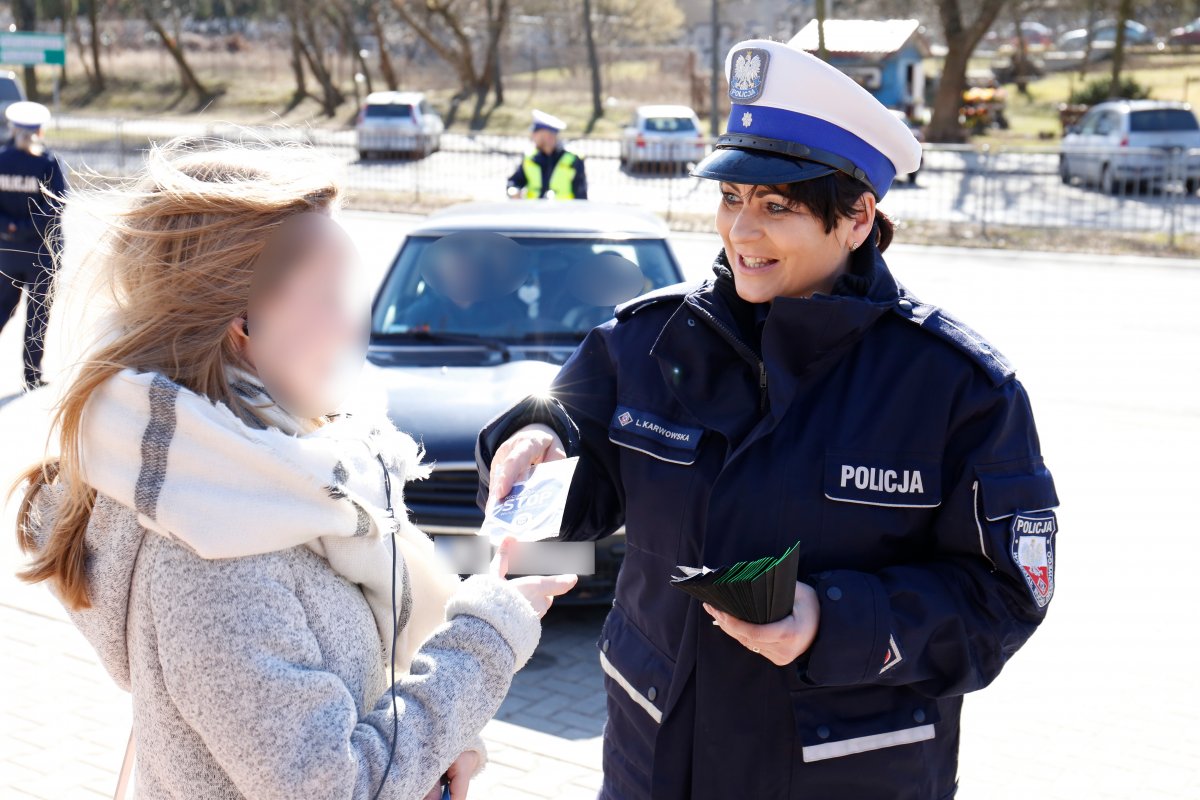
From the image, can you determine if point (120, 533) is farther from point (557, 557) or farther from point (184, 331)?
point (557, 557)

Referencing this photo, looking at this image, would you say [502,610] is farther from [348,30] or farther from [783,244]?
[348,30]

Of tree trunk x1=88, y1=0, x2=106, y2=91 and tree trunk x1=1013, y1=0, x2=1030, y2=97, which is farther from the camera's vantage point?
tree trunk x1=88, y1=0, x2=106, y2=91

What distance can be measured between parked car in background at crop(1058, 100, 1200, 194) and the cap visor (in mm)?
19698

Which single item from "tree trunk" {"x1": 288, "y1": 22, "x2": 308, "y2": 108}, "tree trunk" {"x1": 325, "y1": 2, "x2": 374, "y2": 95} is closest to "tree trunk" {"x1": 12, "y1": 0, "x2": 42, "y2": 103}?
"tree trunk" {"x1": 288, "y1": 22, "x2": 308, "y2": 108}

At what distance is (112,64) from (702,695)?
60615 mm

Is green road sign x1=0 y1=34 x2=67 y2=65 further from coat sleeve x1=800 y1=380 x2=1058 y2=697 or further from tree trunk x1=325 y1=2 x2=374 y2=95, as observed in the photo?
coat sleeve x1=800 y1=380 x2=1058 y2=697

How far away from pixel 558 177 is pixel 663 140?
13058 mm

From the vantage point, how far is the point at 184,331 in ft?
5.34

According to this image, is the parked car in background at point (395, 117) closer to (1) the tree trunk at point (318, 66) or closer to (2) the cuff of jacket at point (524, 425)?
(1) the tree trunk at point (318, 66)

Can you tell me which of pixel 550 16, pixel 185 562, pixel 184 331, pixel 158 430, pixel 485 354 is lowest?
pixel 485 354

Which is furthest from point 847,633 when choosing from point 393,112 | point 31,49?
point 31,49

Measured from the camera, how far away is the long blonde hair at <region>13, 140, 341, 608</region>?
1.61m

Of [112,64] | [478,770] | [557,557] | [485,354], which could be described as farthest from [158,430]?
[112,64]

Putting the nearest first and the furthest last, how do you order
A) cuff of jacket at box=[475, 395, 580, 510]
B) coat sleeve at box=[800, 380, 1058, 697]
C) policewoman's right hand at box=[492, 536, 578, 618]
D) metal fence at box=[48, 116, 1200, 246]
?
policewoman's right hand at box=[492, 536, 578, 618] < coat sleeve at box=[800, 380, 1058, 697] < cuff of jacket at box=[475, 395, 580, 510] < metal fence at box=[48, 116, 1200, 246]
